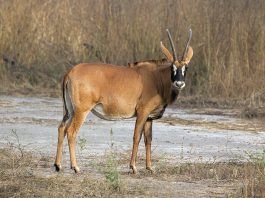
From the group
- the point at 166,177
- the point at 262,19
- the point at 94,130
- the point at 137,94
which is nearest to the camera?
the point at 166,177

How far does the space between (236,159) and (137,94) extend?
6.19ft

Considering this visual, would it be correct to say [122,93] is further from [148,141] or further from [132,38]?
[132,38]

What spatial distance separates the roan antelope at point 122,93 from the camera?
39.5 ft

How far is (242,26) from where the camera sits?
20.8 meters

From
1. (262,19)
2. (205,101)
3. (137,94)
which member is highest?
(137,94)

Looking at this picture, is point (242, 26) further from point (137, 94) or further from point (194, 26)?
point (137, 94)

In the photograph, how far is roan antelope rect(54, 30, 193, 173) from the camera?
12039mm

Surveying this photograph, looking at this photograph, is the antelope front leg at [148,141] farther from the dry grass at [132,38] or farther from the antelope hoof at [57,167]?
the dry grass at [132,38]

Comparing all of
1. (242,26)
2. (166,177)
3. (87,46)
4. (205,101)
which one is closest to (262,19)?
(242,26)

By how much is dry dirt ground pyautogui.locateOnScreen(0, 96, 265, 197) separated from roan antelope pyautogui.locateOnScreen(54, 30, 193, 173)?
0.41m

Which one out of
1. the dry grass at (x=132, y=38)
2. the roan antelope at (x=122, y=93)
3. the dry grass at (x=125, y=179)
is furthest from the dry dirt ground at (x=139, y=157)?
the dry grass at (x=132, y=38)

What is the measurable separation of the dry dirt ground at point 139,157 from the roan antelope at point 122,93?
41 cm

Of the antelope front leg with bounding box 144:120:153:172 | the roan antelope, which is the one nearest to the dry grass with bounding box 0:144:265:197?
the antelope front leg with bounding box 144:120:153:172

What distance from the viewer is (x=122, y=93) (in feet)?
40.5
